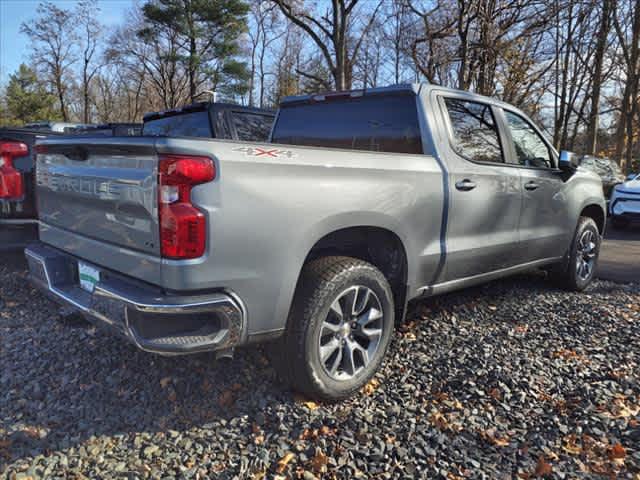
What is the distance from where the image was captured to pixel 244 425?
254 cm

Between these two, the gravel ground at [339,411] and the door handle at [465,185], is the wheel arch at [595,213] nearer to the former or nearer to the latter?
the gravel ground at [339,411]

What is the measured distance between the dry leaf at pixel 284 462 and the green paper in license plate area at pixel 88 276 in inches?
49.2

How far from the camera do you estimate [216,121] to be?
492 centimetres

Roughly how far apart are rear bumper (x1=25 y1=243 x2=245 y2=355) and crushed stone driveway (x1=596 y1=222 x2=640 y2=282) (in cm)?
520

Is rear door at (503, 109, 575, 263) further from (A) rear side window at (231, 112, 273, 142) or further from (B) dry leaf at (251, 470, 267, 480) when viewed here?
(B) dry leaf at (251, 470, 267, 480)

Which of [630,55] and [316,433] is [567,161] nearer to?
[316,433]

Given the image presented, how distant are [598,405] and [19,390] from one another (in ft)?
10.8

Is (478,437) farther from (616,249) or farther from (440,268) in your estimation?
(616,249)

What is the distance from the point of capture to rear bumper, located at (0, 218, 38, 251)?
4.16 metres

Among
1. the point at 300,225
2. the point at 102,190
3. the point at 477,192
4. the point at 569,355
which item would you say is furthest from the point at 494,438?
the point at 102,190

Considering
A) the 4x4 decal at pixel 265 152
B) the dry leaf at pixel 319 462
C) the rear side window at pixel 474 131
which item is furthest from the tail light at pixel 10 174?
the rear side window at pixel 474 131

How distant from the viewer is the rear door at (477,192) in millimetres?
3318

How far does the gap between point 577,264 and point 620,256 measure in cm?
310

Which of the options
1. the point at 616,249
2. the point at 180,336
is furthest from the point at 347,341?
the point at 616,249
